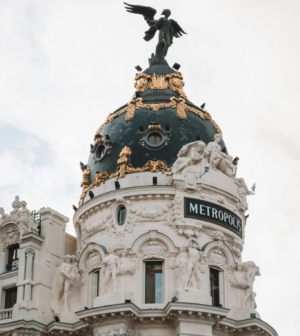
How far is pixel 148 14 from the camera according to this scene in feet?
165

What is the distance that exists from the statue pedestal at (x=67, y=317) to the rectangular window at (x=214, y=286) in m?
6.82

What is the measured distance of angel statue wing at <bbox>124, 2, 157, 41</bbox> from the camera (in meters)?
49.8

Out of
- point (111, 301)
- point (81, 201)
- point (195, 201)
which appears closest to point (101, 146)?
point (81, 201)

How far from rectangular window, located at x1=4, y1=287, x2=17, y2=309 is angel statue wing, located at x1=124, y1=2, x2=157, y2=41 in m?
17.7

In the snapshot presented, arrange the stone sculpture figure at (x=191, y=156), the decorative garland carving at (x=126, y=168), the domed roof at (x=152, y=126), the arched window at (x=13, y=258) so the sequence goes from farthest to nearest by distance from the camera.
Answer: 1. the arched window at (x=13, y=258)
2. the domed roof at (x=152, y=126)
3. the decorative garland carving at (x=126, y=168)
4. the stone sculpture figure at (x=191, y=156)

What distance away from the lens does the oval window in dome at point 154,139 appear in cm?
4272

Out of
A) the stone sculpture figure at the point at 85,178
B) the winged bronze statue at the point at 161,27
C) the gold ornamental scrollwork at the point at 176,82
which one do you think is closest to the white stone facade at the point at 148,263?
the stone sculpture figure at the point at 85,178

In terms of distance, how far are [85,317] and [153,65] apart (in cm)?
1628

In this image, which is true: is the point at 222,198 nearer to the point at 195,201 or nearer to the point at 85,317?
the point at 195,201

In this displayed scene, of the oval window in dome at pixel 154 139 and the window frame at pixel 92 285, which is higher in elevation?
the oval window in dome at pixel 154 139

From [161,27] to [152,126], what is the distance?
29.9 feet

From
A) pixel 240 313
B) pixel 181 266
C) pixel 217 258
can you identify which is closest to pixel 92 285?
pixel 181 266

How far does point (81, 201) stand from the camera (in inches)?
1731

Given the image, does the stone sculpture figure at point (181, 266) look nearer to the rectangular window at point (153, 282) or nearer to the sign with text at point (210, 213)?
the rectangular window at point (153, 282)
